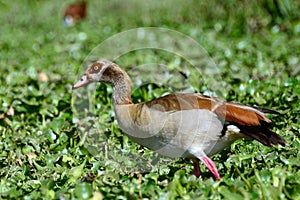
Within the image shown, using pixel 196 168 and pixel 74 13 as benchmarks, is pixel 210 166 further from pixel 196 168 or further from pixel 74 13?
pixel 74 13

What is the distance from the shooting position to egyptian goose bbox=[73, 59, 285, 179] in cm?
450

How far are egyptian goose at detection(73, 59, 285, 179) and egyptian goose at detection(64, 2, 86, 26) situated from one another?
653cm

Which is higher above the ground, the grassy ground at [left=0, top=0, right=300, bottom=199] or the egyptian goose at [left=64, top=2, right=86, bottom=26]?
the egyptian goose at [left=64, top=2, right=86, bottom=26]

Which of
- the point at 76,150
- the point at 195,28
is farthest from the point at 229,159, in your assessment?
the point at 195,28

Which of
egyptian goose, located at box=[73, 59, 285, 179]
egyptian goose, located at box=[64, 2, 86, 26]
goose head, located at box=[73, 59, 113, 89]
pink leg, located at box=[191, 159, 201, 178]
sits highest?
egyptian goose, located at box=[64, 2, 86, 26]

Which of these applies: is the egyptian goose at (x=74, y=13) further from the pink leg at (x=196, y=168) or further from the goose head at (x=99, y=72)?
the pink leg at (x=196, y=168)

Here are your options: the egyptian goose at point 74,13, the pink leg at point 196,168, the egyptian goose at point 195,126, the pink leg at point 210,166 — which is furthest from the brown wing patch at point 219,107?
the egyptian goose at point 74,13

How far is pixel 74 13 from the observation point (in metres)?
11.2

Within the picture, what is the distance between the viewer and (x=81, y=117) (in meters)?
6.49

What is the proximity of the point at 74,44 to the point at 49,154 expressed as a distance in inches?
169

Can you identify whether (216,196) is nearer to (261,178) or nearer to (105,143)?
(261,178)

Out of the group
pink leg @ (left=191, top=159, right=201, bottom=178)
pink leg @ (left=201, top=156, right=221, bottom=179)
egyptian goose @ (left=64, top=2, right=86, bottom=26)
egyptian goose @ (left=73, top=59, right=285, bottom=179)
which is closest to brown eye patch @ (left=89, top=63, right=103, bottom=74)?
egyptian goose @ (left=73, top=59, right=285, bottom=179)

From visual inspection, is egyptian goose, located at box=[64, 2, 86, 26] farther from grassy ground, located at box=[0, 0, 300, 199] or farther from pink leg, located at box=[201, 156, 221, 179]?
pink leg, located at box=[201, 156, 221, 179]

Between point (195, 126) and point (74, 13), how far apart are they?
704 centimetres
